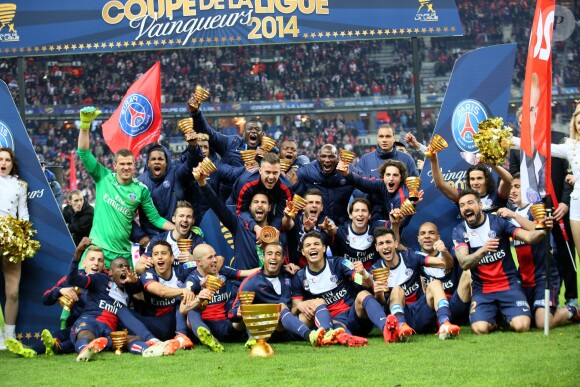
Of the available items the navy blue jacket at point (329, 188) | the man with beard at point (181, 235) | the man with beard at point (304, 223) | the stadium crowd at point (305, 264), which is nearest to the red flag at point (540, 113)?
the stadium crowd at point (305, 264)

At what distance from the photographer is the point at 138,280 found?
789cm

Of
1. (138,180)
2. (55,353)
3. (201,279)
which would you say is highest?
(138,180)

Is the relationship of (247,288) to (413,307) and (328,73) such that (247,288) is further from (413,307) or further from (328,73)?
(328,73)

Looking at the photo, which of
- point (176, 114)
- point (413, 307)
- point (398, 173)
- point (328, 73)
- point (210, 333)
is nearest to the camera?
point (210, 333)

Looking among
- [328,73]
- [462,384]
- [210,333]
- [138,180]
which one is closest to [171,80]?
→ [328,73]

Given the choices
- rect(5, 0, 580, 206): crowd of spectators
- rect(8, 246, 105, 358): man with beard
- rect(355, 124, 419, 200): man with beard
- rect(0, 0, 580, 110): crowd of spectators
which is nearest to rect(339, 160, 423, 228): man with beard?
rect(355, 124, 419, 200): man with beard

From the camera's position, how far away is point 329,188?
28.9 ft

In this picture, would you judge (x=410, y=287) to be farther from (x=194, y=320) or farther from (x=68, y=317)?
(x=68, y=317)

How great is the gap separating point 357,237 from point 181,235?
1636mm

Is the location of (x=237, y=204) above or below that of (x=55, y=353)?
above

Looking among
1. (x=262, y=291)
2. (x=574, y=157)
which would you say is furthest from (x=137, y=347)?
(x=574, y=157)

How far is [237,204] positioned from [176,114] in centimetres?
2144

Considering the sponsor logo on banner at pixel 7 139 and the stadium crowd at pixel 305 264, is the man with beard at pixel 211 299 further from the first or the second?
the sponsor logo on banner at pixel 7 139

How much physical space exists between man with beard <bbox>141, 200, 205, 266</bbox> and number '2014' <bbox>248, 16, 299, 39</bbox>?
2.45 metres
